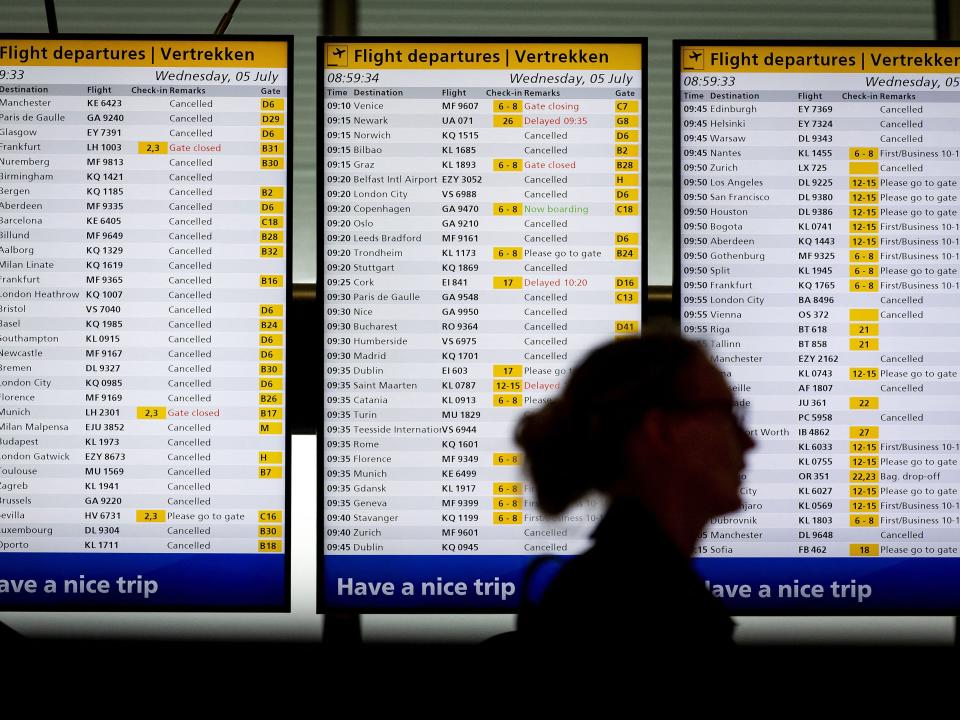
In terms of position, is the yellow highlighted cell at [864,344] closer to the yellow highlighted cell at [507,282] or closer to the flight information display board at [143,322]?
the yellow highlighted cell at [507,282]

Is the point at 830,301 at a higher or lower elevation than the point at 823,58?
lower

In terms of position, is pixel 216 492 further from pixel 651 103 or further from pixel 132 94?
pixel 651 103

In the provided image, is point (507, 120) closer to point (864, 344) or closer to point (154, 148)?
point (154, 148)

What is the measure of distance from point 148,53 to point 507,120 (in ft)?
3.34

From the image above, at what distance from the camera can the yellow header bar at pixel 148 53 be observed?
2.72 meters

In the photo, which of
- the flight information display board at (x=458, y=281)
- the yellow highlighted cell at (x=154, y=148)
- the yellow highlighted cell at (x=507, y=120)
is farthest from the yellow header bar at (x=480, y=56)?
the yellow highlighted cell at (x=154, y=148)

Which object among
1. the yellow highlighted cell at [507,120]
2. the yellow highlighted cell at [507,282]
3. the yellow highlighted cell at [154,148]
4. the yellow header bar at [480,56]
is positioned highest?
the yellow header bar at [480,56]

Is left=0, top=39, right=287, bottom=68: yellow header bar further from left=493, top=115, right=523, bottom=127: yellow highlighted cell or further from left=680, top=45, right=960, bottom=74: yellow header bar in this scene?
left=680, top=45, right=960, bottom=74: yellow header bar

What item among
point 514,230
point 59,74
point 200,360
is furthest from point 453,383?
point 59,74

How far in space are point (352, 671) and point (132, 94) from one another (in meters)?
1.81

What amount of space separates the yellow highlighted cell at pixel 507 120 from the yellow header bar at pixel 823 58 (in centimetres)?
48

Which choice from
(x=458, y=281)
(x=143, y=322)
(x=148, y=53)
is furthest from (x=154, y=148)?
(x=458, y=281)

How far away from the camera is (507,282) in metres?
2.70

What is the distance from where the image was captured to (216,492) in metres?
2.67
